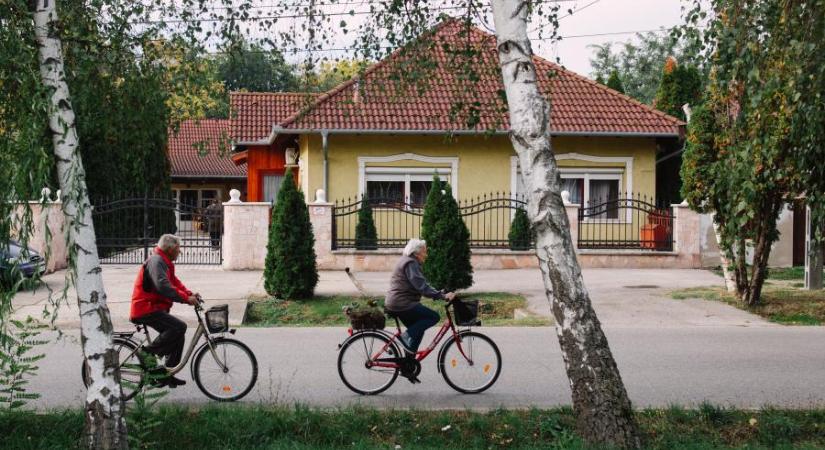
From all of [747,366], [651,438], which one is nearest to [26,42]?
[651,438]

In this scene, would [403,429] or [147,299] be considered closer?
[403,429]

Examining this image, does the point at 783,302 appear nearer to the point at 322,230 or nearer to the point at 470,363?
the point at 470,363

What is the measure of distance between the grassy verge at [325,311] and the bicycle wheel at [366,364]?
212 inches

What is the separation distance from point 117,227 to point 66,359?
1559cm

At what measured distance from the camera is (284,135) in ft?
87.0

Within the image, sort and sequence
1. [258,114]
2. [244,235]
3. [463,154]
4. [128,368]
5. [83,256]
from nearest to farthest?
[83,256] < [128,368] < [244,235] < [463,154] < [258,114]

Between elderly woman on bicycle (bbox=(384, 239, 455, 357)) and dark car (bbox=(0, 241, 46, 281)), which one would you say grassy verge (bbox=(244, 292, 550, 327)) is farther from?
dark car (bbox=(0, 241, 46, 281))

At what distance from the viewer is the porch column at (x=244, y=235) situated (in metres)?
20.6

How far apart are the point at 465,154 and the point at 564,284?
19071mm

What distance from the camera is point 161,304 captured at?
27.8 feet

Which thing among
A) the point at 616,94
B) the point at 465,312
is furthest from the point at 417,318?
the point at 616,94

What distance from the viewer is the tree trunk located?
656 centimetres

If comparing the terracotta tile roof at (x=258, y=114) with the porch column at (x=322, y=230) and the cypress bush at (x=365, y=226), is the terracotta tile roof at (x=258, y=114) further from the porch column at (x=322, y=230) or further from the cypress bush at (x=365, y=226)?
the porch column at (x=322, y=230)

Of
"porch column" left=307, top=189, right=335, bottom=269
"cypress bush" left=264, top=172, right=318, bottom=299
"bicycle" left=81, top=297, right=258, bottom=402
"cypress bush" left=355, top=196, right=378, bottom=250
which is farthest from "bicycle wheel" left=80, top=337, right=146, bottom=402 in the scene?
"cypress bush" left=355, top=196, right=378, bottom=250
